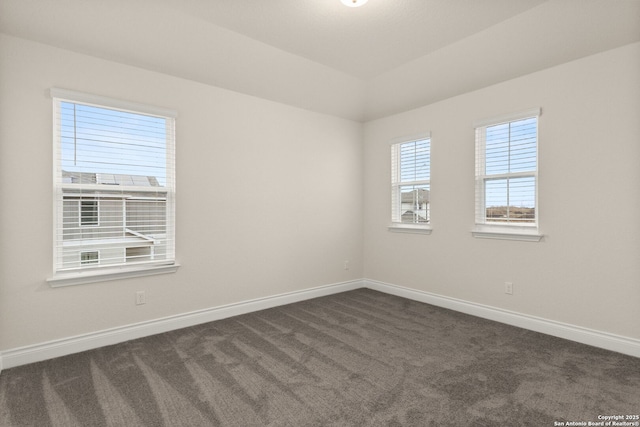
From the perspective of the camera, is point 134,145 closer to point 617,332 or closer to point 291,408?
point 291,408

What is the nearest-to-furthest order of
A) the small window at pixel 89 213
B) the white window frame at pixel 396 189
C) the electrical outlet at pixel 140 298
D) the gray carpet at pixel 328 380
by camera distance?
the gray carpet at pixel 328 380, the small window at pixel 89 213, the electrical outlet at pixel 140 298, the white window frame at pixel 396 189

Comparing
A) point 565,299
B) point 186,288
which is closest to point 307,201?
point 186,288

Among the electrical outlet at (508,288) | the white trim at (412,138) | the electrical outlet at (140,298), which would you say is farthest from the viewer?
the white trim at (412,138)

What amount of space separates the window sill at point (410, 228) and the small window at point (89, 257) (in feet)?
11.3

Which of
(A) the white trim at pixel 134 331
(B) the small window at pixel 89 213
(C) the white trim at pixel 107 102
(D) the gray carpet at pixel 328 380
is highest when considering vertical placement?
(C) the white trim at pixel 107 102

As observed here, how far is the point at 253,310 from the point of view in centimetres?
394

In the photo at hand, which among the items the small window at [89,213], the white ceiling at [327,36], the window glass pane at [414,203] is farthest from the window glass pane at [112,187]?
the window glass pane at [414,203]

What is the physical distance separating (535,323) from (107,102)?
450 centimetres

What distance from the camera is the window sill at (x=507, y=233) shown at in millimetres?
3304

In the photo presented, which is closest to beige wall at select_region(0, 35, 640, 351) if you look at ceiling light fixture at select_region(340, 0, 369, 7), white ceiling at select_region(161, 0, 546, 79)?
white ceiling at select_region(161, 0, 546, 79)

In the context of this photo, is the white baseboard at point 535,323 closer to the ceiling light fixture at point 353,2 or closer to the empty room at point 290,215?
the empty room at point 290,215

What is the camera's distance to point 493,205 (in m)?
3.67

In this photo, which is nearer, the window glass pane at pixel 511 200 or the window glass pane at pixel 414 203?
the window glass pane at pixel 511 200

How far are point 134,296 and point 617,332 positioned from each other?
4.27 m
